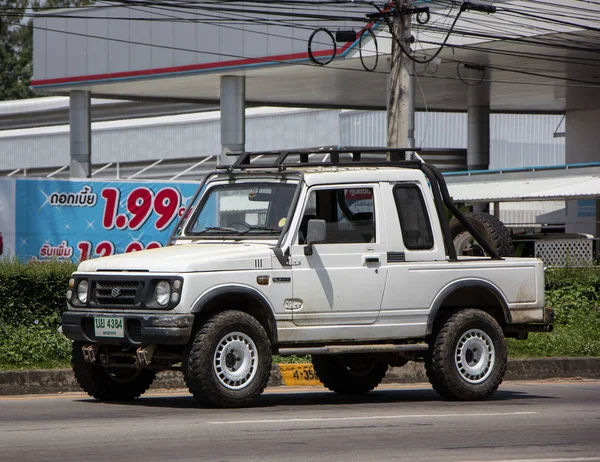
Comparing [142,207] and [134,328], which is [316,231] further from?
[142,207]

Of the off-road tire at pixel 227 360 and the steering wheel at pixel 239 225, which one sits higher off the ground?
the steering wheel at pixel 239 225

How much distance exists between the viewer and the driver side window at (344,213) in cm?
1148

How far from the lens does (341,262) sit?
11391 mm

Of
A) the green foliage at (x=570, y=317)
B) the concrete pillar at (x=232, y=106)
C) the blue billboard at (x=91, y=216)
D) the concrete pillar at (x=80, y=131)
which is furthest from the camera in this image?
the concrete pillar at (x=80, y=131)

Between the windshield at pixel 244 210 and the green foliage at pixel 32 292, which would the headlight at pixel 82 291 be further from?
the green foliage at pixel 32 292

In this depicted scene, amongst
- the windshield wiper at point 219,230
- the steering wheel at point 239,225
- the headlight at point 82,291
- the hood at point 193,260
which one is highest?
the steering wheel at point 239,225

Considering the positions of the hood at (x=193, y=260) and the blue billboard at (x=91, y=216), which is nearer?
the hood at (x=193, y=260)

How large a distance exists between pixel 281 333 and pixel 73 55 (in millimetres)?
28608

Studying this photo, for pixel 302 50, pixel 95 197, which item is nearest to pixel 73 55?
pixel 302 50

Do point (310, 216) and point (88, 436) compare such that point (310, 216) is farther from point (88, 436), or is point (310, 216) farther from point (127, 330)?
point (88, 436)

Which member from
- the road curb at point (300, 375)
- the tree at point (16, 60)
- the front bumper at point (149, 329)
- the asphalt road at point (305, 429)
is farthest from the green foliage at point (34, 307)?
the tree at point (16, 60)

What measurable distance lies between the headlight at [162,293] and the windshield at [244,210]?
3.91 feet

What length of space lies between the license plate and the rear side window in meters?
2.97

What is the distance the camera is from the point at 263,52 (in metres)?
34.8
